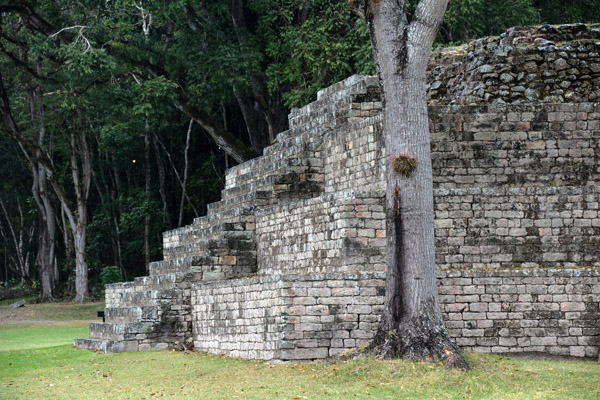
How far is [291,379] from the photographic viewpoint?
10.6 meters

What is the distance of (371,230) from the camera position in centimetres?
1305

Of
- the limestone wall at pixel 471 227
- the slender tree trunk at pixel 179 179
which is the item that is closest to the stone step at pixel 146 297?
the limestone wall at pixel 471 227

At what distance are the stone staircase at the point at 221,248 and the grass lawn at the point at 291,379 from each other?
53.3 inches

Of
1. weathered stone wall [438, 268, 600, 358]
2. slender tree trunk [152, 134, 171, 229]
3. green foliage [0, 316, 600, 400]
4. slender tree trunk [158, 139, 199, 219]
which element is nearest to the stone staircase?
green foliage [0, 316, 600, 400]

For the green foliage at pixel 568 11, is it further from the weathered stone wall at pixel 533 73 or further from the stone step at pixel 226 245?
the stone step at pixel 226 245

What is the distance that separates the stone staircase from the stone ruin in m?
0.03

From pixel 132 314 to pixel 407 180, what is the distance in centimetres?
671

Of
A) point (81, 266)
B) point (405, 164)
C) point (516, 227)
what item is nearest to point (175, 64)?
point (81, 266)

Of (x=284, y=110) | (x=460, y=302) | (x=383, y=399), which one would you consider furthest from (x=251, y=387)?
(x=284, y=110)

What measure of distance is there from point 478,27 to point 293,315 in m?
13.2

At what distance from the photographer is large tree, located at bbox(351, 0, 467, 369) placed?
419 inches

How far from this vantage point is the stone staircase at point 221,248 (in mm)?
15109

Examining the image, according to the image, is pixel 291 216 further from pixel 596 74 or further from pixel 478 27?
pixel 478 27

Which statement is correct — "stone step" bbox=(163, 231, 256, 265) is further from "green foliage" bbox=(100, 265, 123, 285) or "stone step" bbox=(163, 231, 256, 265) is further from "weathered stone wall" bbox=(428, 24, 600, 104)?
"green foliage" bbox=(100, 265, 123, 285)
